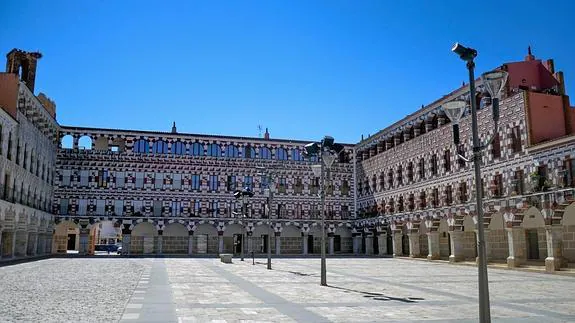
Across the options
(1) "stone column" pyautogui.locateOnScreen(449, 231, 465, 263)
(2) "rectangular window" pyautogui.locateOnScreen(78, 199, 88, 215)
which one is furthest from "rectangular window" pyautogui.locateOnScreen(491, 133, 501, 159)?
(2) "rectangular window" pyautogui.locateOnScreen(78, 199, 88, 215)

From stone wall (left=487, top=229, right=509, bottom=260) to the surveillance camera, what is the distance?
30.7m

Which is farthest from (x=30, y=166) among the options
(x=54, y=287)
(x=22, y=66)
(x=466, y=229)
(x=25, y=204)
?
(x=466, y=229)

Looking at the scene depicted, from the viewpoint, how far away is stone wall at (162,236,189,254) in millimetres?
59281

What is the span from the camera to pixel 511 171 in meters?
33.6

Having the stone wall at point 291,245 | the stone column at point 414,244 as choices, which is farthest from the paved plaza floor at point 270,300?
the stone wall at point 291,245

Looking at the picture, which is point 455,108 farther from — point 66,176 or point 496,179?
point 66,176

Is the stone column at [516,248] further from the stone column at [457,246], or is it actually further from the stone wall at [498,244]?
the stone column at [457,246]

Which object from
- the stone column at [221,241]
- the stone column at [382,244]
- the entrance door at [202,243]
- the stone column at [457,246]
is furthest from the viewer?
the entrance door at [202,243]

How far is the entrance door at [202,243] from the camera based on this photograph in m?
60.1

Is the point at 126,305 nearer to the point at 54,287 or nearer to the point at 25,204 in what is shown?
the point at 54,287

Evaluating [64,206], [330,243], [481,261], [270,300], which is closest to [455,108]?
[481,261]

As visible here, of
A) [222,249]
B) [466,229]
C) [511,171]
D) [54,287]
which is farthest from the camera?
[222,249]

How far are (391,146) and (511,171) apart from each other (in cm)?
2051

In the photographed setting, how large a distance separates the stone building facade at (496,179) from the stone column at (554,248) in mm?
52
